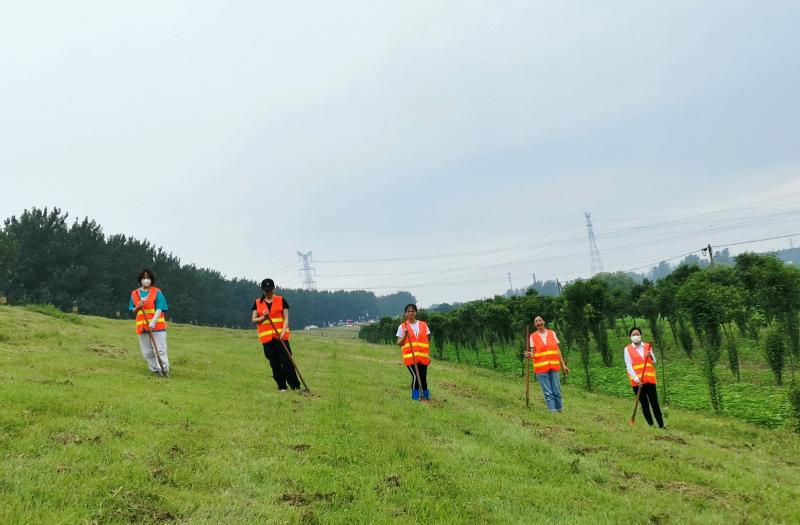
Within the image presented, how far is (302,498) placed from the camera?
500 centimetres

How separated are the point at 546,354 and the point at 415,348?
3.17 metres

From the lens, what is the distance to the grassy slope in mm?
4648

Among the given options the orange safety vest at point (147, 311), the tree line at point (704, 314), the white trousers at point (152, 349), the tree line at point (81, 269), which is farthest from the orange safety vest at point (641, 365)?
the tree line at point (81, 269)

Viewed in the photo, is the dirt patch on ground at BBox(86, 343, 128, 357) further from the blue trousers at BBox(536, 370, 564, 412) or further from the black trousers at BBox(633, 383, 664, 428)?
the black trousers at BBox(633, 383, 664, 428)

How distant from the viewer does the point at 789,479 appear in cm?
783

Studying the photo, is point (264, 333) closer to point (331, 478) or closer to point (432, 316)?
point (331, 478)

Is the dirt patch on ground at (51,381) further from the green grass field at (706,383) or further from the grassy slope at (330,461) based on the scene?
the green grass field at (706,383)

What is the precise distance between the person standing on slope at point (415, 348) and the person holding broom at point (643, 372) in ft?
14.9

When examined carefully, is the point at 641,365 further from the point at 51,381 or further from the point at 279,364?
the point at 51,381

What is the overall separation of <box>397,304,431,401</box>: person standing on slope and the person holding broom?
179 inches

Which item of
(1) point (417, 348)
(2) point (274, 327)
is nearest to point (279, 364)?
(2) point (274, 327)

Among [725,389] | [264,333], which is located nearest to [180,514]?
[264,333]

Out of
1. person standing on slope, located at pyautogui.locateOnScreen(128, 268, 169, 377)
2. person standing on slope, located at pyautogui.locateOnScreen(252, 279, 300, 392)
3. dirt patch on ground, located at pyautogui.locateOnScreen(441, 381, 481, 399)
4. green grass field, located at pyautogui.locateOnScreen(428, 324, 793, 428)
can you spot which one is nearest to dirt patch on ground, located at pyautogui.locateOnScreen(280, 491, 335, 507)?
person standing on slope, located at pyautogui.locateOnScreen(252, 279, 300, 392)

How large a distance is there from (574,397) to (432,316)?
91.1 feet
